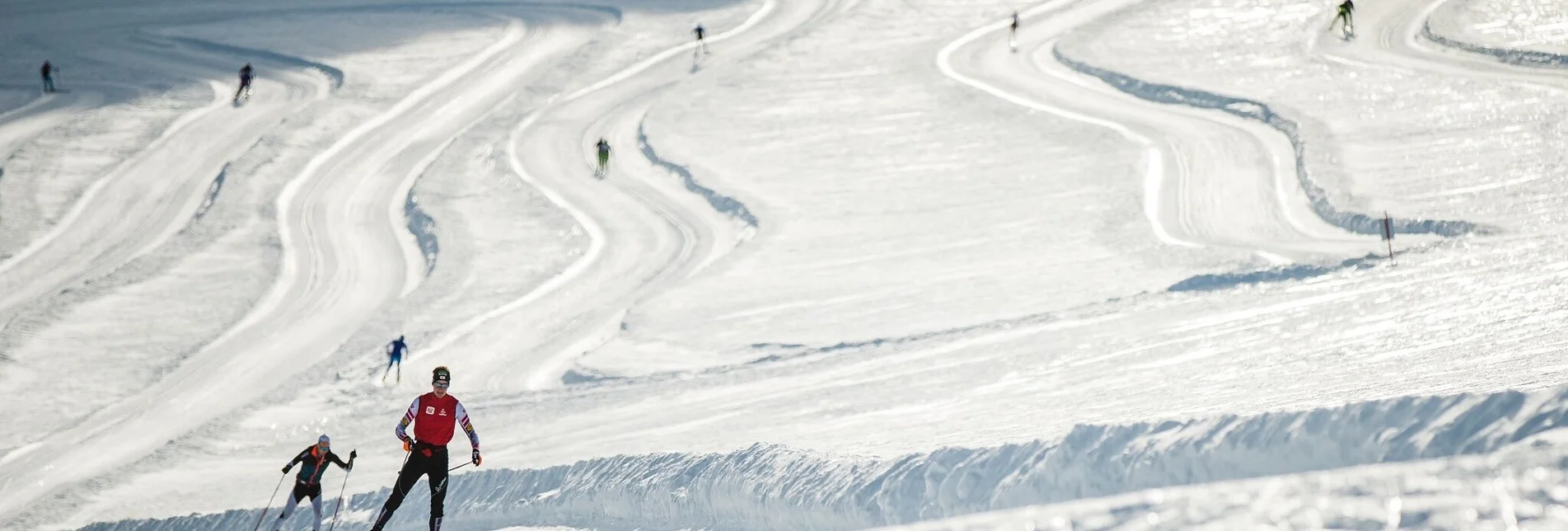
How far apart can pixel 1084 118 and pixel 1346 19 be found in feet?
40.9

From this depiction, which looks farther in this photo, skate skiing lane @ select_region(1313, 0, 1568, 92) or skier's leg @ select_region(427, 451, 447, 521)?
skate skiing lane @ select_region(1313, 0, 1568, 92)

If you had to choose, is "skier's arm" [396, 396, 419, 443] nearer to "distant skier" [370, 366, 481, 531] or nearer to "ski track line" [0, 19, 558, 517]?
"distant skier" [370, 366, 481, 531]

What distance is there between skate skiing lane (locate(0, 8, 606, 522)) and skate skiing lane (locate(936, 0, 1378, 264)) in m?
14.9

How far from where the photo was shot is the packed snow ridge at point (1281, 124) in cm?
2358

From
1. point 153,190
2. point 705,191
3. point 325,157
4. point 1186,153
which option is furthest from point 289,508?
point 325,157

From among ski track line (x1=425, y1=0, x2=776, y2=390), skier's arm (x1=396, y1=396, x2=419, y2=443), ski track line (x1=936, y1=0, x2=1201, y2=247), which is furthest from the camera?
ski track line (x1=936, y1=0, x2=1201, y2=247)

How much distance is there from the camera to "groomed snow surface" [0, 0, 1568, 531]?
10.2 m

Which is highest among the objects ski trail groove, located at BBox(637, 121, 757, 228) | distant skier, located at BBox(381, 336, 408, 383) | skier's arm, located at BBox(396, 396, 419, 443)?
skier's arm, located at BBox(396, 396, 419, 443)

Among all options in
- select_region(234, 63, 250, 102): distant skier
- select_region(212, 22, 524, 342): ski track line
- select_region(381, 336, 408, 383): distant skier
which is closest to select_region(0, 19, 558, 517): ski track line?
select_region(212, 22, 524, 342): ski track line

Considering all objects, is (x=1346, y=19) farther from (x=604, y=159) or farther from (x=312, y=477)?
(x=312, y=477)

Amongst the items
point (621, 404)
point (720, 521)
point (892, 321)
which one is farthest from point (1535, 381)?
point (892, 321)

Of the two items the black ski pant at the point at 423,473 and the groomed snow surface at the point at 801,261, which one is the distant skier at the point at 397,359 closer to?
the groomed snow surface at the point at 801,261

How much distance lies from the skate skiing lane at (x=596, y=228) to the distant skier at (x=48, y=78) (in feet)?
52.8

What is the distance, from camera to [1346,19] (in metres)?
43.6
